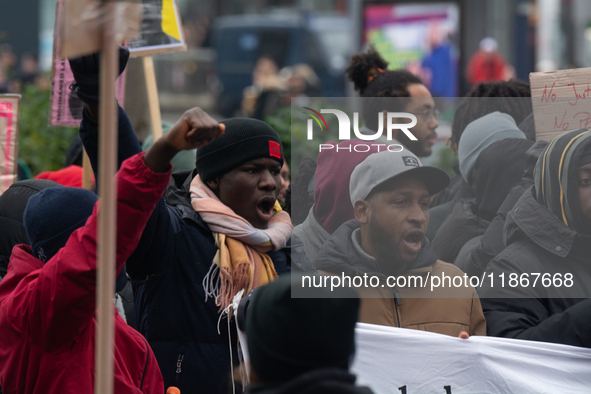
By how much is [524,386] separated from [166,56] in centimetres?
1714

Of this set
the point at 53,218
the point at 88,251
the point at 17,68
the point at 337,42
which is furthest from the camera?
the point at 337,42

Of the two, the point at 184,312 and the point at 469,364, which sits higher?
the point at 184,312

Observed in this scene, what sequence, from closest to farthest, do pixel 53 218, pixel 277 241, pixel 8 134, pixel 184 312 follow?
pixel 53 218 → pixel 184 312 → pixel 277 241 → pixel 8 134

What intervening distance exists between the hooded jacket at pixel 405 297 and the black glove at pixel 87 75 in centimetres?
99

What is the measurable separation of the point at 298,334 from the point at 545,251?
140cm

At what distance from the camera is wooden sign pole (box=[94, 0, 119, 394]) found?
5.51 feet

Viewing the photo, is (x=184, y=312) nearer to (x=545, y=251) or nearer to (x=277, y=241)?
(x=277, y=241)

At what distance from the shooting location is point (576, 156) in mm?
2723

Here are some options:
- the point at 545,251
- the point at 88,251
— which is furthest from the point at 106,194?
the point at 545,251

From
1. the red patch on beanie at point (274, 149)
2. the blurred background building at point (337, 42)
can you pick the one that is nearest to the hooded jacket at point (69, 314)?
the red patch on beanie at point (274, 149)

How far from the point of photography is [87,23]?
1693 mm

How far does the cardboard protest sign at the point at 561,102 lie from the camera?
288cm

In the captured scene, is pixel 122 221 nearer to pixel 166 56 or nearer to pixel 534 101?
pixel 534 101

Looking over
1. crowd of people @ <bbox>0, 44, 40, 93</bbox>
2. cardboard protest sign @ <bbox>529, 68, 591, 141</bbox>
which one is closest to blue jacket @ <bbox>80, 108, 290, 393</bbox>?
cardboard protest sign @ <bbox>529, 68, 591, 141</bbox>
